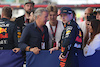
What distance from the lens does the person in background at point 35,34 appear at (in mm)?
3039

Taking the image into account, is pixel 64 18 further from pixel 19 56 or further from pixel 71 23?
pixel 19 56

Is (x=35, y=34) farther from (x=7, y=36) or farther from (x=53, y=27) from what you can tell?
(x=53, y=27)

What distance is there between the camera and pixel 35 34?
3070 millimetres

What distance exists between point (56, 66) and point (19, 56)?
0.78 metres

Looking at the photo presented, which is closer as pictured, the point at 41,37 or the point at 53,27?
the point at 41,37

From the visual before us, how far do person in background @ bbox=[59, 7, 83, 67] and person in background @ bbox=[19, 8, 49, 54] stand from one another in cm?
50

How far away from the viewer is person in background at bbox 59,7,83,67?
2529 millimetres

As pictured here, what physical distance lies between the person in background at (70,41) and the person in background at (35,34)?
50 cm

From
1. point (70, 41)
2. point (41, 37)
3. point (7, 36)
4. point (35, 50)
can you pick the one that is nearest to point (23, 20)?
point (7, 36)

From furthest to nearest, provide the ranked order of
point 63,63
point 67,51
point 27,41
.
A: point 27,41
point 63,63
point 67,51

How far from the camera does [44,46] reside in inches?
129

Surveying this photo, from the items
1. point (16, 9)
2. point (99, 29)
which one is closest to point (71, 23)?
point (99, 29)

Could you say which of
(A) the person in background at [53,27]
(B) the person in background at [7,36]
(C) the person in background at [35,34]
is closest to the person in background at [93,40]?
(A) the person in background at [53,27]

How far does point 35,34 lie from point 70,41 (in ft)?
2.70
